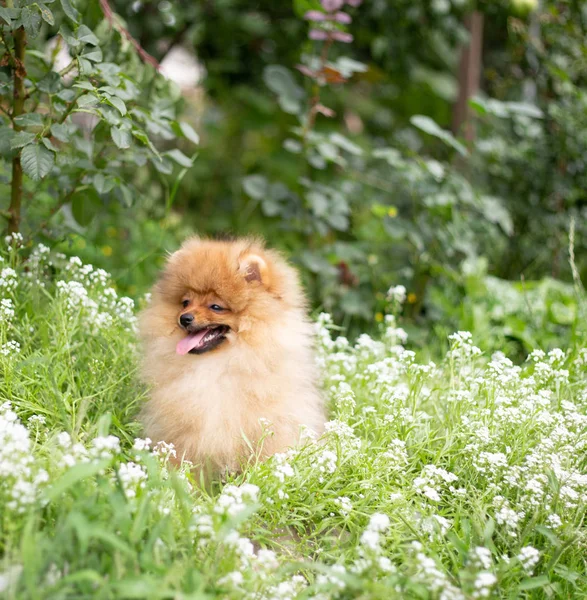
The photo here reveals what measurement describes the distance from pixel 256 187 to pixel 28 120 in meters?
1.71

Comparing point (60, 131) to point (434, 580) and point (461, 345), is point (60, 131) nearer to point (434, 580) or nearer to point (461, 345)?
point (461, 345)

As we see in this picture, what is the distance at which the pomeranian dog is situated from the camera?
94.2 inches

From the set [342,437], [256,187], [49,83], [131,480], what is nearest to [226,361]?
[342,437]

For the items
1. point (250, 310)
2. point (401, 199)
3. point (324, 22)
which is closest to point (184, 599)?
point (250, 310)

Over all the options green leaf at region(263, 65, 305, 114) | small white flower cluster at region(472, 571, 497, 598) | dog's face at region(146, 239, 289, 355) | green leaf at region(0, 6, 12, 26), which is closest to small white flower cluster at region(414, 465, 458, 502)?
small white flower cluster at region(472, 571, 497, 598)

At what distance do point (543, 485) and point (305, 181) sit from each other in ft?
7.81

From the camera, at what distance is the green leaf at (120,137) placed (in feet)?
8.41

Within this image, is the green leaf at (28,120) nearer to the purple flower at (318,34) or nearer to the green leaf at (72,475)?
the green leaf at (72,475)

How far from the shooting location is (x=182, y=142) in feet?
19.4

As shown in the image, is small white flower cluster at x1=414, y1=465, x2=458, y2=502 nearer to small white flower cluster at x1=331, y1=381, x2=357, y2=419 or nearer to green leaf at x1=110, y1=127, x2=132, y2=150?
small white flower cluster at x1=331, y1=381, x2=357, y2=419

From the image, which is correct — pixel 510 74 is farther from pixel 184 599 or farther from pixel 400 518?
pixel 184 599

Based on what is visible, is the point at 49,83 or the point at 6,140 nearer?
the point at 6,140

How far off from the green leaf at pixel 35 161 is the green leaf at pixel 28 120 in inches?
5.7

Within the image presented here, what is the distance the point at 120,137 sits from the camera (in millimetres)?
2580
